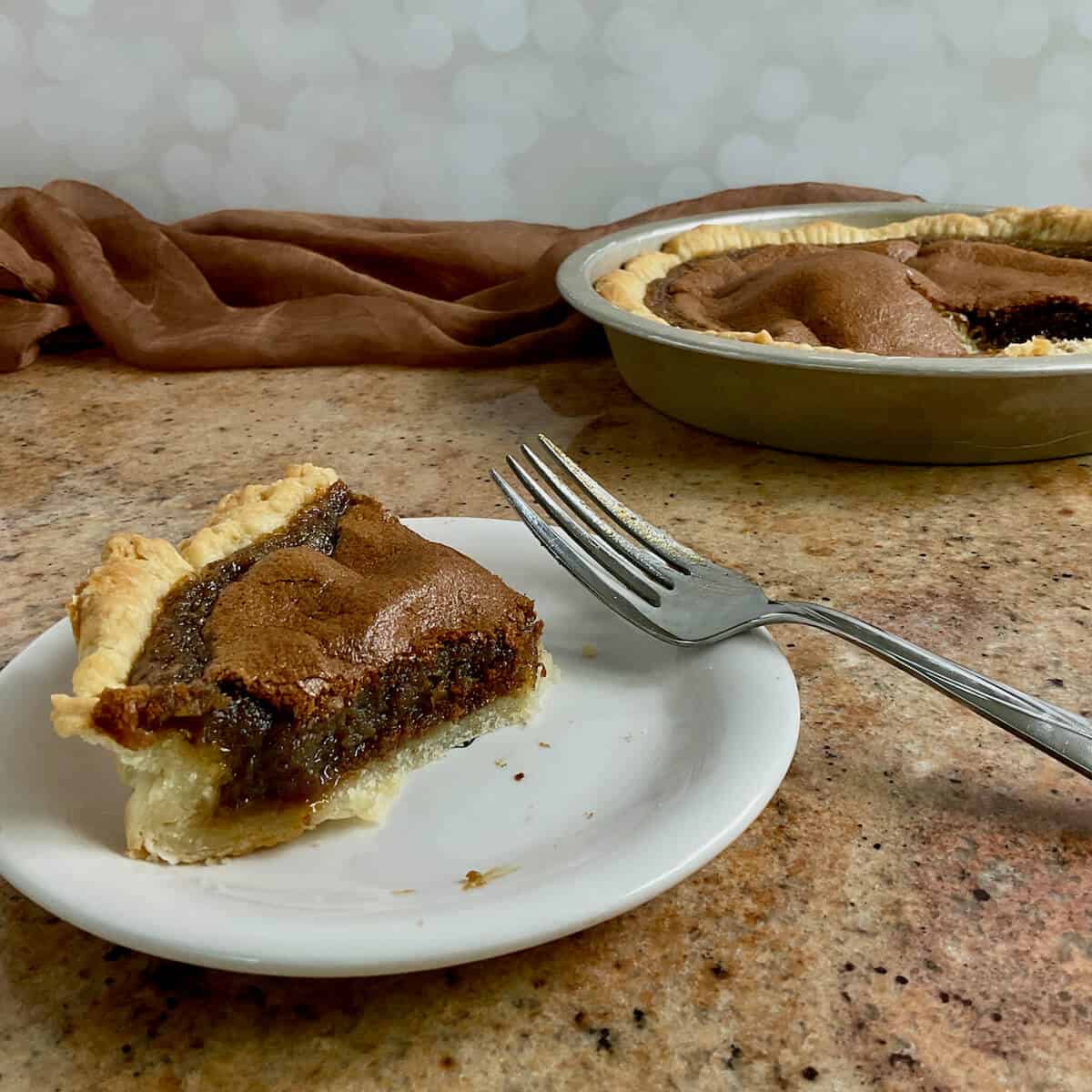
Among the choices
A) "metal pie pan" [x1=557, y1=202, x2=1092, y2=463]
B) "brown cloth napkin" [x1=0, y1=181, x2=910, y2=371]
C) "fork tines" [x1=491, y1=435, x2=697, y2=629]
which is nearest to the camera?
"fork tines" [x1=491, y1=435, x2=697, y2=629]

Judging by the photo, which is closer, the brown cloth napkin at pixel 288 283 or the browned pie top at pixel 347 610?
the browned pie top at pixel 347 610

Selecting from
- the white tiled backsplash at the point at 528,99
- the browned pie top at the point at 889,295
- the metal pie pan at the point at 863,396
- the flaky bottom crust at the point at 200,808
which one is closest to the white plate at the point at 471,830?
the flaky bottom crust at the point at 200,808

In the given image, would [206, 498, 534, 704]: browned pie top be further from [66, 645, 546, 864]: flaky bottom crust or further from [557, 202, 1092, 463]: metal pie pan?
[557, 202, 1092, 463]: metal pie pan

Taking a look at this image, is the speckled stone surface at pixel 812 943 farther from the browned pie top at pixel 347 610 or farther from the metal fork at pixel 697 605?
the browned pie top at pixel 347 610

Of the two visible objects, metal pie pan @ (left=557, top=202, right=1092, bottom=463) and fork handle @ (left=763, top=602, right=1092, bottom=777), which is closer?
fork handle @ (left=763, top=602, right=1092, bottom=777)

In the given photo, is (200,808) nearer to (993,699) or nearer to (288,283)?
(993,699)

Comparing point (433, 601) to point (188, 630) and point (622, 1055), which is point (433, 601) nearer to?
point (188, 630)

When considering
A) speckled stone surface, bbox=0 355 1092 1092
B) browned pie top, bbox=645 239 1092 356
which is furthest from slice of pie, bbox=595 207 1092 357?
speckled stone surface, bbox=0 355 1092 1092

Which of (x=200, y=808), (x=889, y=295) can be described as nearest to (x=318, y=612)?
(x=200, y=808)
